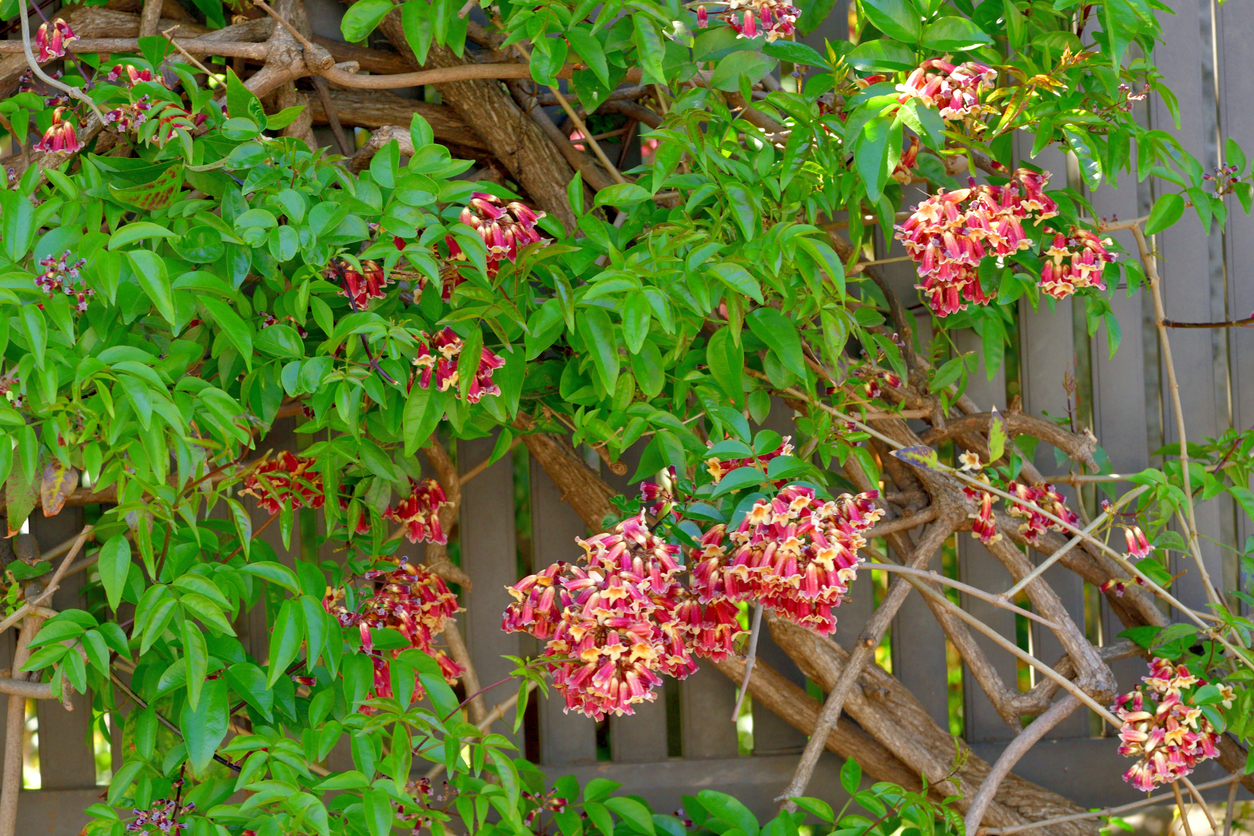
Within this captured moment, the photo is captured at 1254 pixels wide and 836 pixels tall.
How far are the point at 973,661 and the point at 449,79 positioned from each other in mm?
1477

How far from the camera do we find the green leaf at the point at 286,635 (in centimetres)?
117

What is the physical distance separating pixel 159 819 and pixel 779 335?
1.08 m

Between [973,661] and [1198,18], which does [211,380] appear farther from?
[1198,18]

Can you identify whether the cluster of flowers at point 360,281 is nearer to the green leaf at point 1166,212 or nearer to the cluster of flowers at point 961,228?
the cluster of flowers at point 961,228

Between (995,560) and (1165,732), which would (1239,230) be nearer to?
(995,560)

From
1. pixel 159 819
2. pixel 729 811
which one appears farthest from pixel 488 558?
pixel 159 819

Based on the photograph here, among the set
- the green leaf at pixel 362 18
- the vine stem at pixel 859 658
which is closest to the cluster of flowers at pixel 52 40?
the green leaf at pixel 362 18

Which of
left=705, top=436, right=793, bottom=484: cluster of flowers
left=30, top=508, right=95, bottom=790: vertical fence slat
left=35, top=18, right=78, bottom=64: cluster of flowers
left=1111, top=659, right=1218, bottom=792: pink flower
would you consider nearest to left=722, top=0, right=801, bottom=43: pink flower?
left=705, top=436, right=793, bottom=484: cluster of flowers

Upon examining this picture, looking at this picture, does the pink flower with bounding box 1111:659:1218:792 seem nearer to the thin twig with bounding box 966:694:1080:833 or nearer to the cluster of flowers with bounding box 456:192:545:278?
the thin twig with bounding box 966:694:1080:833

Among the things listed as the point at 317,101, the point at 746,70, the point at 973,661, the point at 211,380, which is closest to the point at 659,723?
the point at 973,661

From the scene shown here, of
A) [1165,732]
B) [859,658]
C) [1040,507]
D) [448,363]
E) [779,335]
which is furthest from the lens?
[859,658]

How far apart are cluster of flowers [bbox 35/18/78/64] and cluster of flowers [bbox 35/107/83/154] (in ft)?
0.27

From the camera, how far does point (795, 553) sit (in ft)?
3.49

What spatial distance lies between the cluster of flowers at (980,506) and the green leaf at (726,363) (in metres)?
0.50
